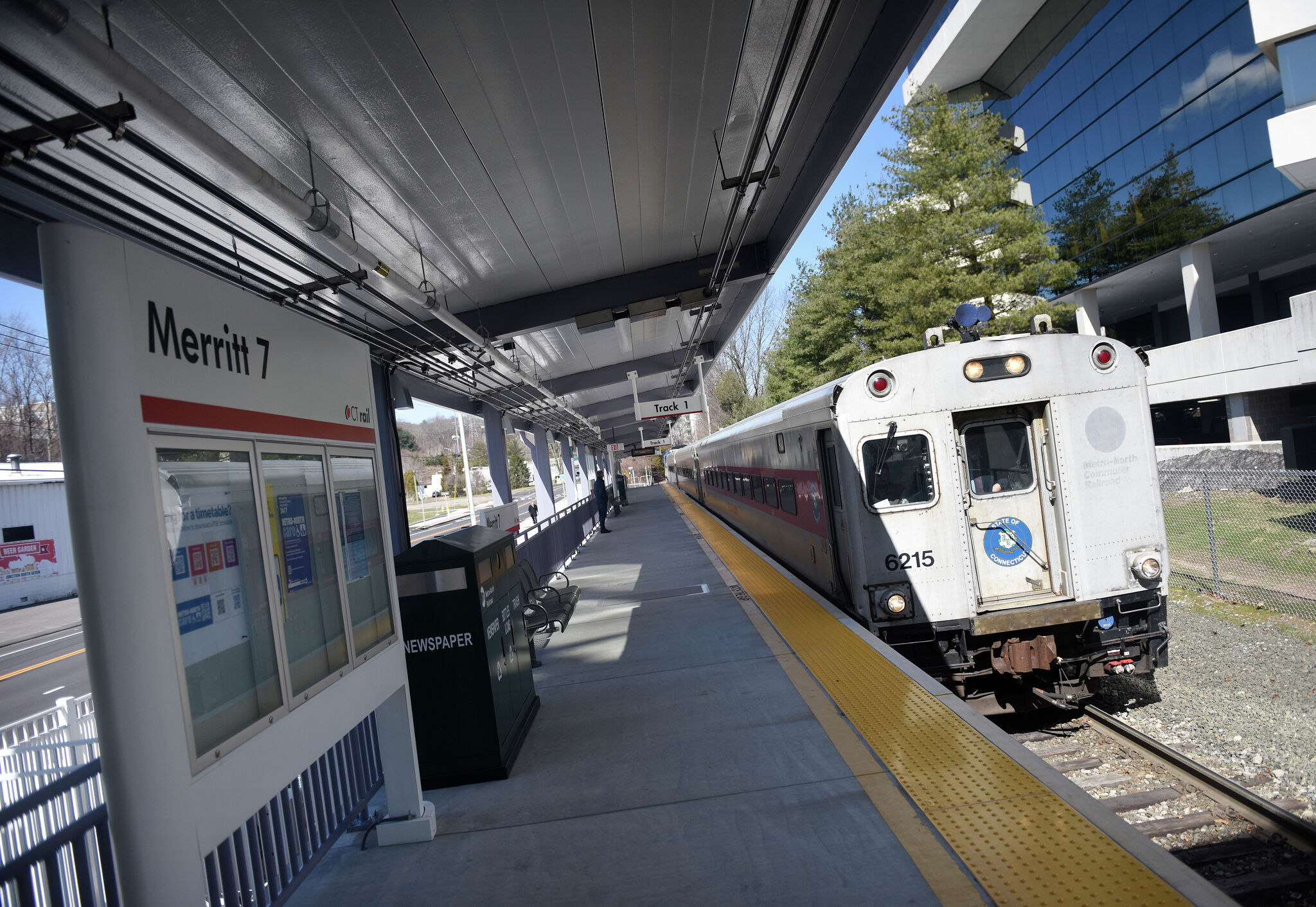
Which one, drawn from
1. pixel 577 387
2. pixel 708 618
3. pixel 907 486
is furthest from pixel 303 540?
pixel 577 387

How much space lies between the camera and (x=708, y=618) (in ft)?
29.3

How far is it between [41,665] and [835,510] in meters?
16.5

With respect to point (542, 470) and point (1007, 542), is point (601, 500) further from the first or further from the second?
point (1007, 542)

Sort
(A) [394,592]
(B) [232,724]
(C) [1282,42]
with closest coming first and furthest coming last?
1. (B) [232,724]
2. (A) [394,592]
3. (C) [1282,42]

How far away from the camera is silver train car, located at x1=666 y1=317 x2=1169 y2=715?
246 inches

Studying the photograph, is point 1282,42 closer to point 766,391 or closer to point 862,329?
point 862,329

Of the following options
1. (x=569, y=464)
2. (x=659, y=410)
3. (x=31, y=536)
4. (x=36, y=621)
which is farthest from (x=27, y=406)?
(x=659, y=410)

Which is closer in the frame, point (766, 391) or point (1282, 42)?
point (1282, 42)

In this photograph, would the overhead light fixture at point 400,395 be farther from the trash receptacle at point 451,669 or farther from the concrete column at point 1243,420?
the concrete column at point 1243,420

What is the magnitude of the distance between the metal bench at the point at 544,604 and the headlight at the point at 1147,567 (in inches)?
219

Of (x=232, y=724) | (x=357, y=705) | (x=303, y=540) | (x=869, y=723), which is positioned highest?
(x=303, y=540)

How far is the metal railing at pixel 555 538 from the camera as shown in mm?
12453

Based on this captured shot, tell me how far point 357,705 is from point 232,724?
0.98 meters

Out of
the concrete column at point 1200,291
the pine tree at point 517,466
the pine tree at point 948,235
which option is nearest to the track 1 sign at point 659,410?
the pine tree at point 948,235
